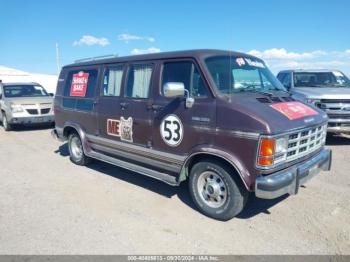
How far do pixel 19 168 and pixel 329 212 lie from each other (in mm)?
6167

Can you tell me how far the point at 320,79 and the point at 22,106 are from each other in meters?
10.6

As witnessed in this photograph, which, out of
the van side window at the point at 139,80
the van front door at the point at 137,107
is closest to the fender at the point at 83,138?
the van front door at the point at 137,107

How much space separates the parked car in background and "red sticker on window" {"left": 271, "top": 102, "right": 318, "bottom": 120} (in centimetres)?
266

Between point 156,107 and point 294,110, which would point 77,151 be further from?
point 294,110

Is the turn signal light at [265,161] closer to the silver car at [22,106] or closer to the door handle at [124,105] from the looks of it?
the door handle at [124,105]

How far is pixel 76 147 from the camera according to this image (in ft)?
23.0

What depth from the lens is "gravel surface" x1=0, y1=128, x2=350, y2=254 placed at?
139 inches

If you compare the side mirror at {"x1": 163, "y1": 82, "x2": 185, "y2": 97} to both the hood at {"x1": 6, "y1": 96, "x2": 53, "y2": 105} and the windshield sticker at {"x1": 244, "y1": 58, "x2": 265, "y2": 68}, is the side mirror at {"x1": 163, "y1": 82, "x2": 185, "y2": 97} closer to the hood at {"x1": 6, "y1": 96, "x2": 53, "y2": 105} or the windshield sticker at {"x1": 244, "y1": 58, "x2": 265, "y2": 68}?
the windshield sticker at {"x1": 244, "y1": 58, "x2": 265, "y2": 68}

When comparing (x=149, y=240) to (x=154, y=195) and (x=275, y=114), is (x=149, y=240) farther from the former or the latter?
(x=275, y=114)

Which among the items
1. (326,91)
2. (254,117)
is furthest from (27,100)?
(254,117)

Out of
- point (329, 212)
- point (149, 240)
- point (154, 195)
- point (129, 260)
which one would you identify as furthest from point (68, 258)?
point (329, 212)

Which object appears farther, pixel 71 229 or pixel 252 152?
pixel 71 229

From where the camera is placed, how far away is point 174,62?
4.57m

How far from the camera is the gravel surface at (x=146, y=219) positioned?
3.53m
